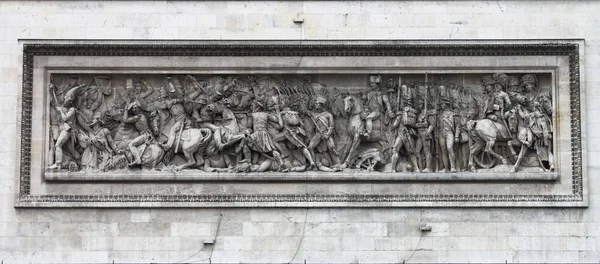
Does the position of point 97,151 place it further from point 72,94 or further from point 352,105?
point 352,105

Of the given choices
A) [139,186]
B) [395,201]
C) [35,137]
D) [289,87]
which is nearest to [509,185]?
[395,201]

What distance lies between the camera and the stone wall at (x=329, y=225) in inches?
814

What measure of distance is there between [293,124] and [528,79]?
3.78 meters

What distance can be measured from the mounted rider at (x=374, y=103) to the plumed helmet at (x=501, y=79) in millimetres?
1727

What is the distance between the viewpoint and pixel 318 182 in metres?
21.0

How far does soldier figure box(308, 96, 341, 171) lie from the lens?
→ 21.1 meters

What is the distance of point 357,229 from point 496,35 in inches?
149

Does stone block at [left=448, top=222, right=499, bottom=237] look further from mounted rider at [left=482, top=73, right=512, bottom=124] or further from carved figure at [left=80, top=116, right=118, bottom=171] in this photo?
carved figure at [left=80, top=116, right=118, bottom=171]

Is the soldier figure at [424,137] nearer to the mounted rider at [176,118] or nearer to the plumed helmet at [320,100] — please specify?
the plumed helmet at [320,100]

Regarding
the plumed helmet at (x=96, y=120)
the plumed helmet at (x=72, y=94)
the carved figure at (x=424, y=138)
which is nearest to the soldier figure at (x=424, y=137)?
the carved figure at (x=424, y=138)

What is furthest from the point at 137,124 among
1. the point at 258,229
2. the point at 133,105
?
the point at 258,229

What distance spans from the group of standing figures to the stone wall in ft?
2.30

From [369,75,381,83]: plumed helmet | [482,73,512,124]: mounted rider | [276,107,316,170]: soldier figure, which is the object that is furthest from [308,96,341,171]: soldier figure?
[482,73,512,124]: mounted rider

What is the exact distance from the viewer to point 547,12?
21.3m
